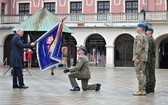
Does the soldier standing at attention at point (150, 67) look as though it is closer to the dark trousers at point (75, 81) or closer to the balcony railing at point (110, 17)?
the dark trousers at point (75, 81)

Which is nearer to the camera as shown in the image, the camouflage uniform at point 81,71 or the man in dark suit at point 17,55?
the camouflage uniform at point 81,71

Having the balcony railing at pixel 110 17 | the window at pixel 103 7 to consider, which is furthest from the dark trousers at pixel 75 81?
the window at pixel 103 7

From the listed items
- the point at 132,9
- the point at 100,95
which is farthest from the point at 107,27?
the point at 100,95

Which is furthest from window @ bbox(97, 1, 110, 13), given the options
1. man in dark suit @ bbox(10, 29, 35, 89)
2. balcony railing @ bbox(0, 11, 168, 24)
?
man in dark suit @ bbox(10, 29, 35, 89)

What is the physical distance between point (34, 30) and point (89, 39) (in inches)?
520

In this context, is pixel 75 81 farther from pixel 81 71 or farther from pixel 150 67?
pixel 150 67

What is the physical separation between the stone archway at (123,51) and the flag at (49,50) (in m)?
27.1

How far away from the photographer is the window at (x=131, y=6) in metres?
43.2

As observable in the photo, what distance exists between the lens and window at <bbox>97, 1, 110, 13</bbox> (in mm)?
44219

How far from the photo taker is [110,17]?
4159 cm

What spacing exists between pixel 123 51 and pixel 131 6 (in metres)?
4.86

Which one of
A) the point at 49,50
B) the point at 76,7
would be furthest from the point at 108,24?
the point at 49,50

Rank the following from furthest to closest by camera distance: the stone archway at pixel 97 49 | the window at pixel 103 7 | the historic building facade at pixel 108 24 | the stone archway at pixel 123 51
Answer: the window at pixel 103 7
the stone archway at pixel 97 49
the stone archway at pixel 123 51
the historic building facade at pixel 108 24

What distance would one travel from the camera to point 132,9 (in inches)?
1708
